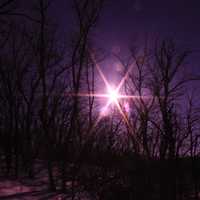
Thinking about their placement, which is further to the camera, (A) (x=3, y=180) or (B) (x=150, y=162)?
(B) (x=150, y=162)

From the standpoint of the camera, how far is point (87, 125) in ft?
63.7

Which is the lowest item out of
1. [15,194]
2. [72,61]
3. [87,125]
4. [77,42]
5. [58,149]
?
[15,194]

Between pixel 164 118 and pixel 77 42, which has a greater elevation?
pixel 77 42

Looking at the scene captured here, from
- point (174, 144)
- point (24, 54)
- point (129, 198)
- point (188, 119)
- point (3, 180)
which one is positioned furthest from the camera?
point (188, 119)

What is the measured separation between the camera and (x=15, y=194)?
11.9 metres

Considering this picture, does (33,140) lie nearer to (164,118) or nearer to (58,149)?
(58,149)

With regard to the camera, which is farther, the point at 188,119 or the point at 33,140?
the point at 33,140

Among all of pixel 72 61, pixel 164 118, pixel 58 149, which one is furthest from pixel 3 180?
pixel 164 118

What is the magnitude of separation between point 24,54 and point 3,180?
8.40 meters

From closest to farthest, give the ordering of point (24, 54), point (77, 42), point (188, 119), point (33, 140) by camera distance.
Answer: point (77, 42), point (24, 54), point (188, 119), point (33, 140)

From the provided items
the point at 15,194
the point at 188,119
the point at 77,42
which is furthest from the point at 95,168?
the point at 188,119

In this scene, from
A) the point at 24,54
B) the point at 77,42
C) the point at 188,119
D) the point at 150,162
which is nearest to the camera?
the point at 77,42

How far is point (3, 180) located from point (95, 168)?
20.8 ft

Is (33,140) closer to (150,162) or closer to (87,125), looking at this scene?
(87,125)
